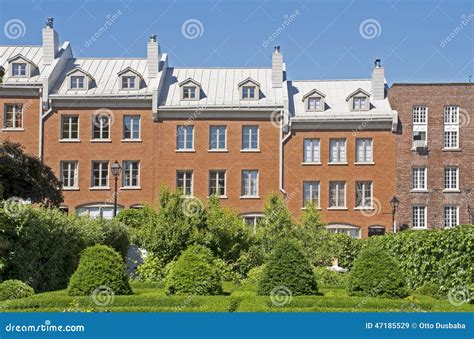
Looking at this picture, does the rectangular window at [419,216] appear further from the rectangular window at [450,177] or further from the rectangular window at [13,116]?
the rectangular window at [13,116]

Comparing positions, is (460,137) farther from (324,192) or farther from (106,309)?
(106,309)

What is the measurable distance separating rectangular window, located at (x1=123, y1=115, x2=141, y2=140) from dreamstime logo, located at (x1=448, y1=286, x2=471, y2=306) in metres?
32.7

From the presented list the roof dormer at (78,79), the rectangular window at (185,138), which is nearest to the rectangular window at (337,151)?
the rectangular window at (185,138)

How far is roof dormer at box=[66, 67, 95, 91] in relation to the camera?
48.4m

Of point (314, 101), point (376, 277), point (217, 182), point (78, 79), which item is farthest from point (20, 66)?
point (376, 277)

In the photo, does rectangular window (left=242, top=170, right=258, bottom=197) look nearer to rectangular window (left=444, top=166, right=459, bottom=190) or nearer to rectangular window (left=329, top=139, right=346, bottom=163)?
rectangular window (left=329, top=139, right=346, bottom=163)

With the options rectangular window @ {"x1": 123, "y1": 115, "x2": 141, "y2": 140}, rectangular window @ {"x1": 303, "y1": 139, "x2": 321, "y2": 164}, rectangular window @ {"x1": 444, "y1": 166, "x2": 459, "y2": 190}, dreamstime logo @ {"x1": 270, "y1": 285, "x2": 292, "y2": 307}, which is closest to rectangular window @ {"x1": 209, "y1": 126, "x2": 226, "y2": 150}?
rectangular window @ {"x1": 123, "y1": 115, "x2": 141, "y2": 140}

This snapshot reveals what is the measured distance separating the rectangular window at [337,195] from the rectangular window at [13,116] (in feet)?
68.3

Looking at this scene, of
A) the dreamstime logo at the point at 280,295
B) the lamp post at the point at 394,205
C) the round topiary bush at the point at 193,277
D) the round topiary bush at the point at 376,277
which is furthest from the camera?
the lamp post at the point at 394,205

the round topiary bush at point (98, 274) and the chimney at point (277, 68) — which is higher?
the chimney at point (277, 68)

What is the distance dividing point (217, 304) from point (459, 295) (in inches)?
271

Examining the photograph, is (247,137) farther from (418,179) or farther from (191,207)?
(191,207)

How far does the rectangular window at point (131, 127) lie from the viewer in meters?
48.3

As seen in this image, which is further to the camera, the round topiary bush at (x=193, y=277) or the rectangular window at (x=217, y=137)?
the rectangular window at (x=217, y=137)
